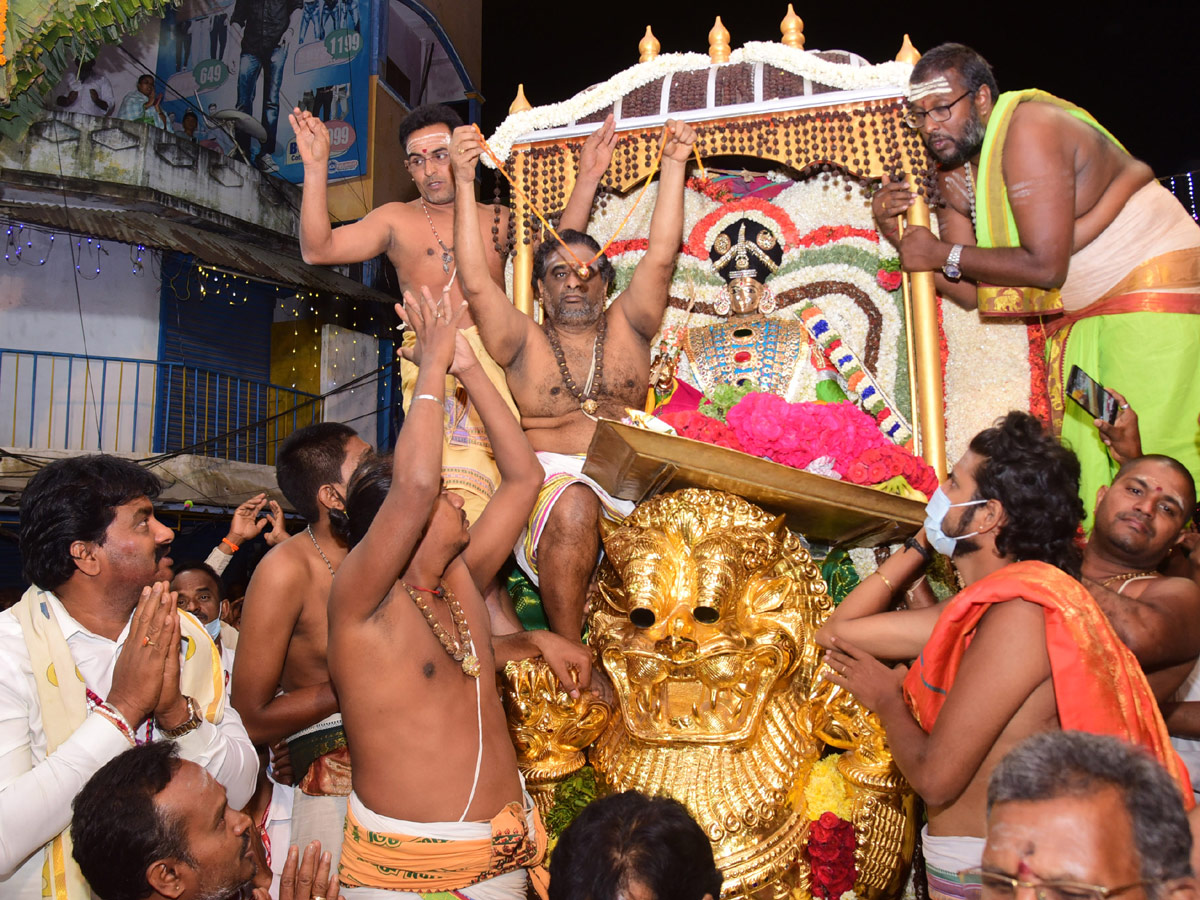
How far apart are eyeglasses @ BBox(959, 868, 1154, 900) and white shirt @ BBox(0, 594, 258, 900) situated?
2187mm

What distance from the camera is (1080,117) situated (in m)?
4.33

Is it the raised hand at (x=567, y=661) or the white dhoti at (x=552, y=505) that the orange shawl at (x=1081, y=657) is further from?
the white dhoti at (x=552, y=505)

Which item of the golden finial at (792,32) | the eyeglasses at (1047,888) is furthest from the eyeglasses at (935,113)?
the eyeglasses at (1047,888)

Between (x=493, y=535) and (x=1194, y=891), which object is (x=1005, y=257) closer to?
(x=493, y=535)

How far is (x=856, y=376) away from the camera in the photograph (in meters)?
4.98

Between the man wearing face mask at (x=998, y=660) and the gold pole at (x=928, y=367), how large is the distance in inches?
69.9

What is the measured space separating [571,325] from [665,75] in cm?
147

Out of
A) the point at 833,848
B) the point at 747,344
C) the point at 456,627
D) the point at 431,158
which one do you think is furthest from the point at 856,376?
the point at 456,627

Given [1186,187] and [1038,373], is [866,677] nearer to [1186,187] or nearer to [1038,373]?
[1038,373]

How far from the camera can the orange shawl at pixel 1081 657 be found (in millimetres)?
2369

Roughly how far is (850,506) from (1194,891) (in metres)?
2.29

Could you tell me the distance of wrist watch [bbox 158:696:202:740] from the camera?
3.05 meters

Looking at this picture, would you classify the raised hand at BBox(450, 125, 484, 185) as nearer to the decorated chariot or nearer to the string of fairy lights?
the decorated chariot

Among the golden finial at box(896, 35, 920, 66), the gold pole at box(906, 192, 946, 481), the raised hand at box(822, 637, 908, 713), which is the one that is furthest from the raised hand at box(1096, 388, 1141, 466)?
the golden finial at box(896, 35, 920, 66)
